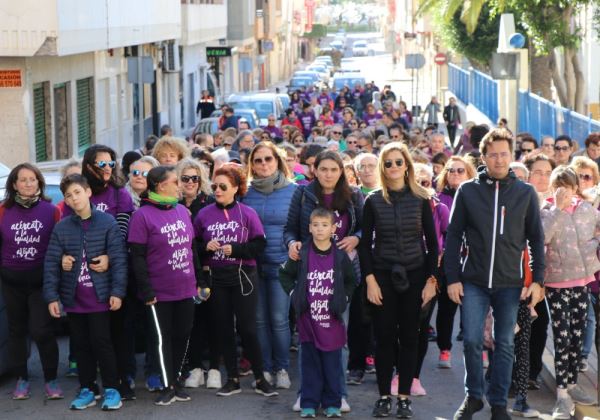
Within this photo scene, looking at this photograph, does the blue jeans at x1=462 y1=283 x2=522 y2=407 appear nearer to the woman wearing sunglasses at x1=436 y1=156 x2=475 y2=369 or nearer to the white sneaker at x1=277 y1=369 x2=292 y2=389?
the white sneaker at x1=277 y1=369 x2=292 y2=389

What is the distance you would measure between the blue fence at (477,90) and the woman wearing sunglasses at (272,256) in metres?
24.3

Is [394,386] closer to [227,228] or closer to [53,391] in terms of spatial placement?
[227,228]

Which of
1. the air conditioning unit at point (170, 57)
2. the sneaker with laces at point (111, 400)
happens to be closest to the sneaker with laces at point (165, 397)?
the sneaker with laces at point (111, 400)

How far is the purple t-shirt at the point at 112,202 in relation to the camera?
10.0 m

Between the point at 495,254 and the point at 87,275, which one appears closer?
the point at 495,254

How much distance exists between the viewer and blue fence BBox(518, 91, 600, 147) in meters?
20.5

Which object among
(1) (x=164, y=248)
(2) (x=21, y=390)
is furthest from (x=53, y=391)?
(1) (x=164, y=248)

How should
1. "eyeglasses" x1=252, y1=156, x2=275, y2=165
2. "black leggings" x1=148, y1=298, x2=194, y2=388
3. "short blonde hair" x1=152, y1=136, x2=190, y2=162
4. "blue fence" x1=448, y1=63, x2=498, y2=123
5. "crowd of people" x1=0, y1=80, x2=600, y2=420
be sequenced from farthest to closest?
"blue fence" x1=448, y1=63, x2=498, y2=123 → "short blonde hair" x1=152, y1=136, x2=190, y2=162 → "eyeglasses" x1=252, y1=156, x2=275, y2=165 → "black leggings" x1=148, y1=298, x2=194, y2=388 → "crowd of people" x1=0, y1=80, x2=600, y2=420

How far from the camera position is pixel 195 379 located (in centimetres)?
1019

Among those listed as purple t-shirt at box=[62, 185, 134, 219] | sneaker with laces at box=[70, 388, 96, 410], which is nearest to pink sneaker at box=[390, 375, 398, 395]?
sneaker with laces at box=[70, 388, 96, 410]

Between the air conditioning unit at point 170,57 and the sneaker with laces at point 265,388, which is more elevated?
the air conditioning unit at point 170,57

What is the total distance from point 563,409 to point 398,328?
125cm

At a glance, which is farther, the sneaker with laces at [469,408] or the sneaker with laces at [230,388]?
the sneaker with laces at [230,388]

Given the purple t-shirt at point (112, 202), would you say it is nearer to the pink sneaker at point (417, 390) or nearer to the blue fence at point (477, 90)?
the pink sneaker at point (417, 390)
